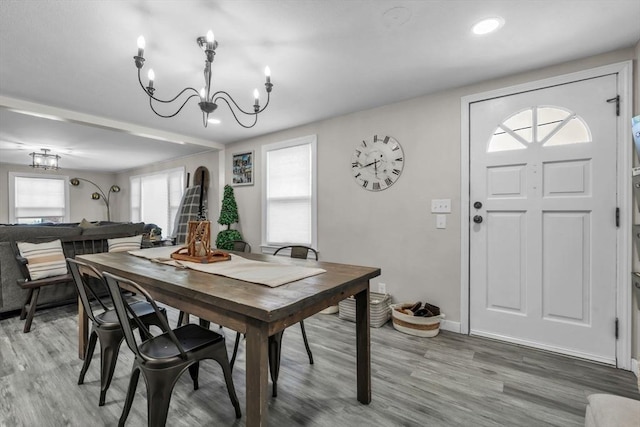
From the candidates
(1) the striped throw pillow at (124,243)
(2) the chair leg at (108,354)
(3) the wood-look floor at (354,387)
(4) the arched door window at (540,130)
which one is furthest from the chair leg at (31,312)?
(4) the arched door window at (540,130)

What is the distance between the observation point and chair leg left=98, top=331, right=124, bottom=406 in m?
1.69

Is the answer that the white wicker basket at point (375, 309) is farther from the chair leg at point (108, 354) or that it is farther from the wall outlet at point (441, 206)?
the chair leg at point (108, 354)

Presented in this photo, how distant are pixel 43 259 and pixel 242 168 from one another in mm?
2541

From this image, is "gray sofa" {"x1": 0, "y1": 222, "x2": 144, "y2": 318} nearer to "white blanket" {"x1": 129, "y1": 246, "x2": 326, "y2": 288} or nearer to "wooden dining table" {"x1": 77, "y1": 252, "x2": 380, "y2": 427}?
"wooden dining table" {"x1": 77, "y1": 252, "x2": 380, "y2": 427}

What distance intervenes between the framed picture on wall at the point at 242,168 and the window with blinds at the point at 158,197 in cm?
177

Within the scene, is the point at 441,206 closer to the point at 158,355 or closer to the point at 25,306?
the point at 158,355

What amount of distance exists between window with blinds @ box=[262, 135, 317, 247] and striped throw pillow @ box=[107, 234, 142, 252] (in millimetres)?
1656

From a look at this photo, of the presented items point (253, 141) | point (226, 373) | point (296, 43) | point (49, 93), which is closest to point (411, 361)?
point (226, 373)

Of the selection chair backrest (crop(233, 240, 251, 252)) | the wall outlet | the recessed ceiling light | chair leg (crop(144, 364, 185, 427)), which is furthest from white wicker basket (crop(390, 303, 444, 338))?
chair backrest (crop(233, 240, 251, 252))

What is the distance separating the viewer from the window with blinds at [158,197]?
5.98m

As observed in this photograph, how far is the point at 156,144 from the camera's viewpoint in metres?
4.79

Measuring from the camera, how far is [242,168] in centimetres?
452

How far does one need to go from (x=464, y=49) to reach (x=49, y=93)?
3.68 meters

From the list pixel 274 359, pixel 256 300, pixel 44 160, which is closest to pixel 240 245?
pixel 274 359
